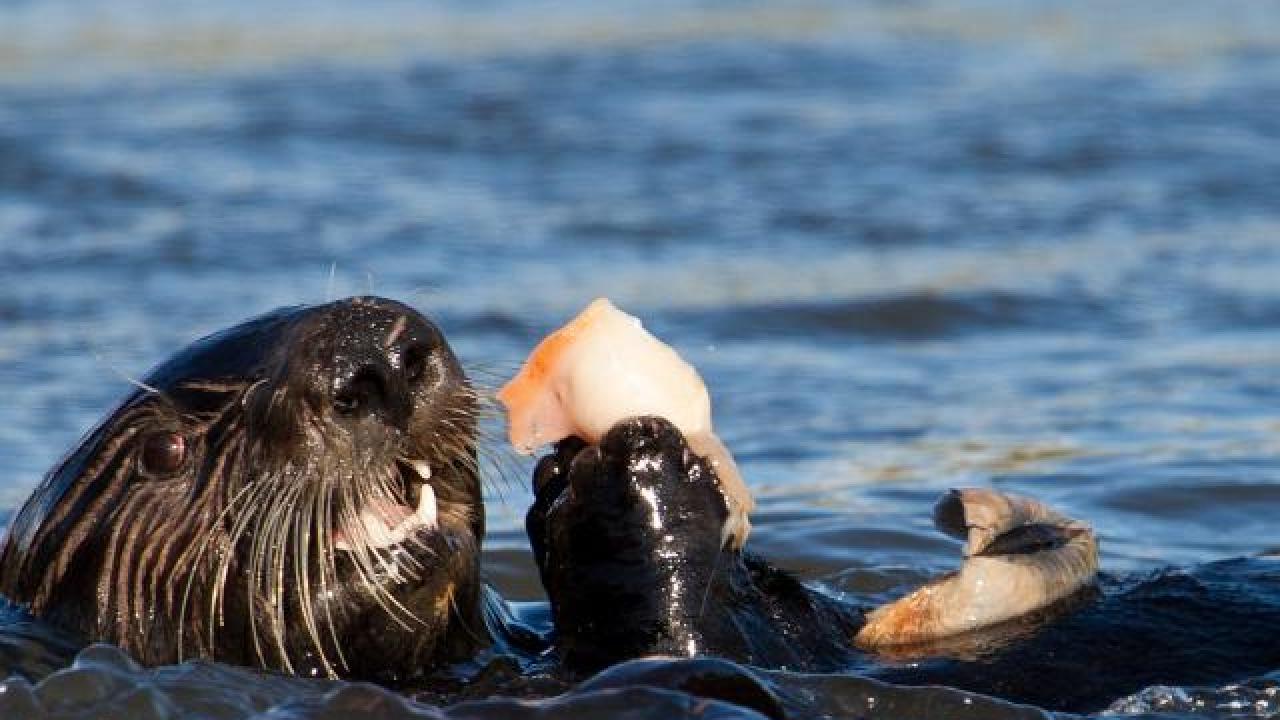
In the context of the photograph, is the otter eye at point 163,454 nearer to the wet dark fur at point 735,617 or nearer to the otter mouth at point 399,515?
the otter mouth at point 399,515

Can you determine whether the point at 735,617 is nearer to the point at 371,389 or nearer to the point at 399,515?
the point at 399,515

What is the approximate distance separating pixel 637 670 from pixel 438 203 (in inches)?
263

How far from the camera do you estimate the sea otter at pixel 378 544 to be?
13.8ft

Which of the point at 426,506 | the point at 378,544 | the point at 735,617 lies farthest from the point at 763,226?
the point at 378,544

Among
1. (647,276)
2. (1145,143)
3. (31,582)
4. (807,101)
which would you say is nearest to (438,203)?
(647,276)

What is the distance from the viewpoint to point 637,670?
4.18m

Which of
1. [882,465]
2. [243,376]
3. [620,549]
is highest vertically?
[243,376]

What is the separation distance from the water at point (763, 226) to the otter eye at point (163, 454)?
1.15ft

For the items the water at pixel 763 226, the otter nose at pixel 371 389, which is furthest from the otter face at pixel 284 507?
the water at pixel 763 226

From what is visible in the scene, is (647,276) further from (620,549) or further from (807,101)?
(620,549)

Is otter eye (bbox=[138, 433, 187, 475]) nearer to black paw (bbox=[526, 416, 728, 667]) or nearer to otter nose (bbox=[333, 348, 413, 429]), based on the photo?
otter nose (bbox=[333, 348, 413, 429])

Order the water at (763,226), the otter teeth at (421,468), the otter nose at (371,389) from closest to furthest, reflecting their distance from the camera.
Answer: the otter nose at (371,389)
the otter teeth at (421,468)
the water at (763,226)

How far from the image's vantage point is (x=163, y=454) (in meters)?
4.38

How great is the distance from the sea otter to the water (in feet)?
0.47
